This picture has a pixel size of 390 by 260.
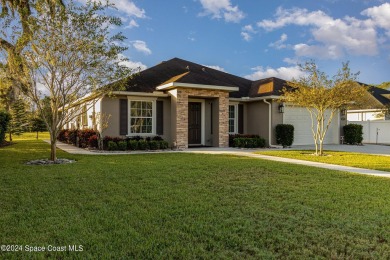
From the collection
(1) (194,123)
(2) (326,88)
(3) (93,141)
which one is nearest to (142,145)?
(3) (93,141)

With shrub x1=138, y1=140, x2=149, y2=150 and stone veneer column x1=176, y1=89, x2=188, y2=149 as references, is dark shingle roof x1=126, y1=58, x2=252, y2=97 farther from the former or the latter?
shrub x1=138, y1=140, x2=149, y2=150

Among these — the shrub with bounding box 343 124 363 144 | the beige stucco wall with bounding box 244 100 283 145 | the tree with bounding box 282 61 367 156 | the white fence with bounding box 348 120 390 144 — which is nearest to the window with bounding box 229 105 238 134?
the beige stucco wall with bounding box 244 100 283 145

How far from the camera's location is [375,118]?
86.0ft

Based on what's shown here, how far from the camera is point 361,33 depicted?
19.1 meters

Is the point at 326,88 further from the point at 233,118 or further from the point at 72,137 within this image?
the point at 72,137

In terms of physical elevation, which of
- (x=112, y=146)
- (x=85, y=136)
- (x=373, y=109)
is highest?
(x=373, y=109)

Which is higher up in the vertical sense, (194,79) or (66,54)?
(194,79)

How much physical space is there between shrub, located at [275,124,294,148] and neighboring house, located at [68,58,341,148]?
0.42 m

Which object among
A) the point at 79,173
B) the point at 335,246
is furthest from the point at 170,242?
the point at 79,173

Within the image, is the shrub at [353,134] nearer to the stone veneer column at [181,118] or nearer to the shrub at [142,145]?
the stone veneer column at [181,118]

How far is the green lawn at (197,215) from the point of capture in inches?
127

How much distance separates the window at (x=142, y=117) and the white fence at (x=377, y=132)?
17.9 m

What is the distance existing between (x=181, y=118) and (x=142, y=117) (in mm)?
2100

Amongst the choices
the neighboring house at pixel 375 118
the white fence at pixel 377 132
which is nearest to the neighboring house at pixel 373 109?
the neighboring house at pixel 375 118
